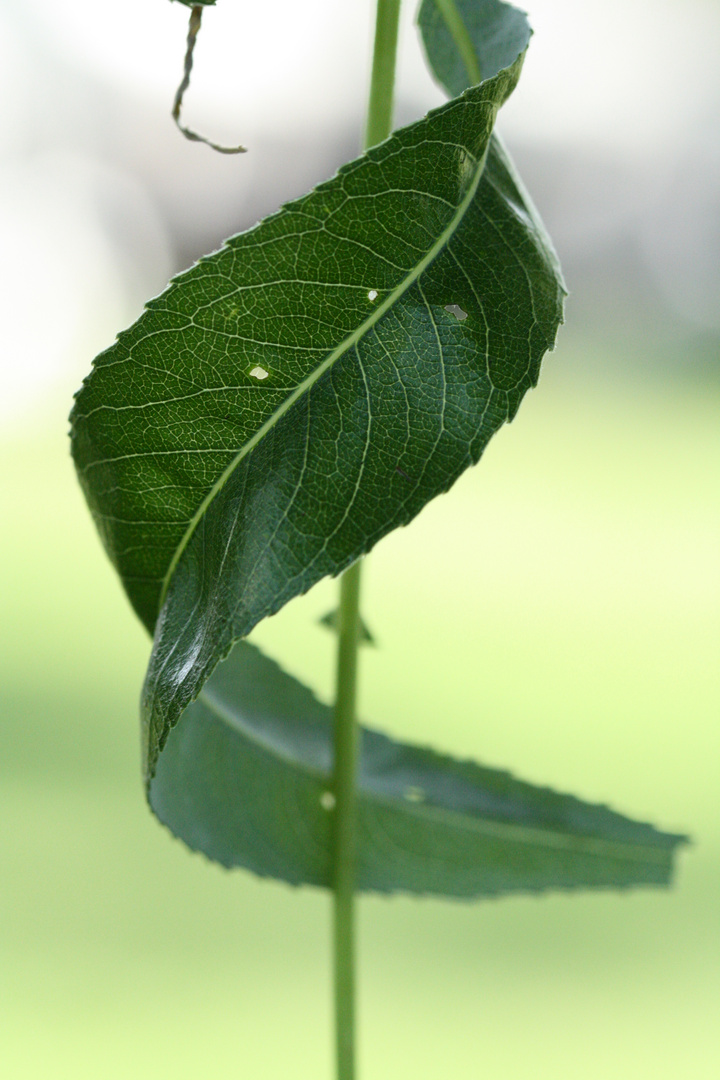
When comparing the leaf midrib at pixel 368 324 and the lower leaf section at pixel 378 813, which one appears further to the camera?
the lower leaf section at pixel 378 813

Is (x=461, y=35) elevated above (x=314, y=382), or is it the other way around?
(x=461, y=35)

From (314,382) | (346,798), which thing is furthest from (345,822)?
(314,382)

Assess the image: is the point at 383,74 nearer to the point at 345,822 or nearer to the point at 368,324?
the point at 368,324

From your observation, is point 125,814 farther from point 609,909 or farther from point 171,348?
point 171,348

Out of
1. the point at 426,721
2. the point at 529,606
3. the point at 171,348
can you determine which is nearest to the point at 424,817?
the point at 171,348

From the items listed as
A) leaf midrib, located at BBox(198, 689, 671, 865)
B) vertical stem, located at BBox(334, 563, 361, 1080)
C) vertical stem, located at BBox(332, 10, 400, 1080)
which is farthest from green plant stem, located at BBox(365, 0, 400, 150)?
leaf midrib, located at BBox(198, 689, 671, 865)

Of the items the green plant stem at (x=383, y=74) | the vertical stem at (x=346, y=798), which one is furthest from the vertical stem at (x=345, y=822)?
the green plant stem at (x=383, y=74)

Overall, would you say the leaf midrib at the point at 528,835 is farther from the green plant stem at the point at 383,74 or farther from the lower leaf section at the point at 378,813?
the green plant stem at the point at 383,74

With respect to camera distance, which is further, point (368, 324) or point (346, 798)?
point (346, 798)
